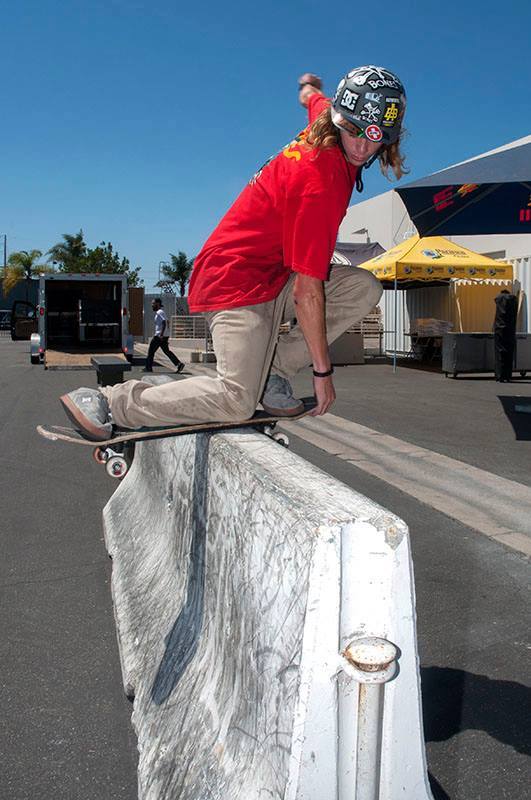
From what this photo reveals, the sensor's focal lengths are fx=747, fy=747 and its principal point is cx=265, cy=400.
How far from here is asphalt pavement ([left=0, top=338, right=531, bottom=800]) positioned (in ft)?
8.57

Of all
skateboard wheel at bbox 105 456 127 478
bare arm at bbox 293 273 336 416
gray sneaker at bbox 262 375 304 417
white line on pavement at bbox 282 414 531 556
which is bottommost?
white line on pavement at bbox 282 414 531 556

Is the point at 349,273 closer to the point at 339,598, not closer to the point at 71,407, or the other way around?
the point at 71,407

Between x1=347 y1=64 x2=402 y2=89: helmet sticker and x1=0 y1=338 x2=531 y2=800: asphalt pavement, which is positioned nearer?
x1=0 y1=338 x2=531 y2=800: asphalt pavement

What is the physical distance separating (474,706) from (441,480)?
13.4ft

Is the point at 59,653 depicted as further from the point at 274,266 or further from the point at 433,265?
the point at 433,265

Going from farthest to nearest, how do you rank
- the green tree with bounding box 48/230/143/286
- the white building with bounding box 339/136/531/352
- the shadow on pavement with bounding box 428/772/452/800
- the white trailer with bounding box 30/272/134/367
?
the green tree with bounding box 48/230/143/286
the white trailer with bounding box 30/272/134/367
the white building with bounding box 339/136/531/352
the shadow on pavement with bounding box 428/772/452/800

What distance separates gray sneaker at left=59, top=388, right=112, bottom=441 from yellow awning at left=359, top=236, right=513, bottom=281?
14.7 metres

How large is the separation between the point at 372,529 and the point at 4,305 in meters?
79.5

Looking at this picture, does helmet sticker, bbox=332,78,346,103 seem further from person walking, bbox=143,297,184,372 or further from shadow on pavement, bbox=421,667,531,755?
person walking, bbox=143,297,184,372

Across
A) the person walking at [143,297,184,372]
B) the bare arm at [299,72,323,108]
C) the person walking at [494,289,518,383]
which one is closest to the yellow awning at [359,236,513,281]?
the person walking at [494,289,518,383]

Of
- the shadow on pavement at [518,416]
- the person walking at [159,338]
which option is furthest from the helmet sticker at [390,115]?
the person walking at [159,338]

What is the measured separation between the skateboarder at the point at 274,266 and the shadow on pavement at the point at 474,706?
128 cm

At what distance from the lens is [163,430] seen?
3.04 meters

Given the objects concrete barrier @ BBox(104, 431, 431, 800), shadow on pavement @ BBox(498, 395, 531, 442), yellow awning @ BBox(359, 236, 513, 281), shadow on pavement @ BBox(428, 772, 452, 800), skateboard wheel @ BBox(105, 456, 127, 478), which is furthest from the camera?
yellow awning @ BBox(359, 236, 513, 281)
